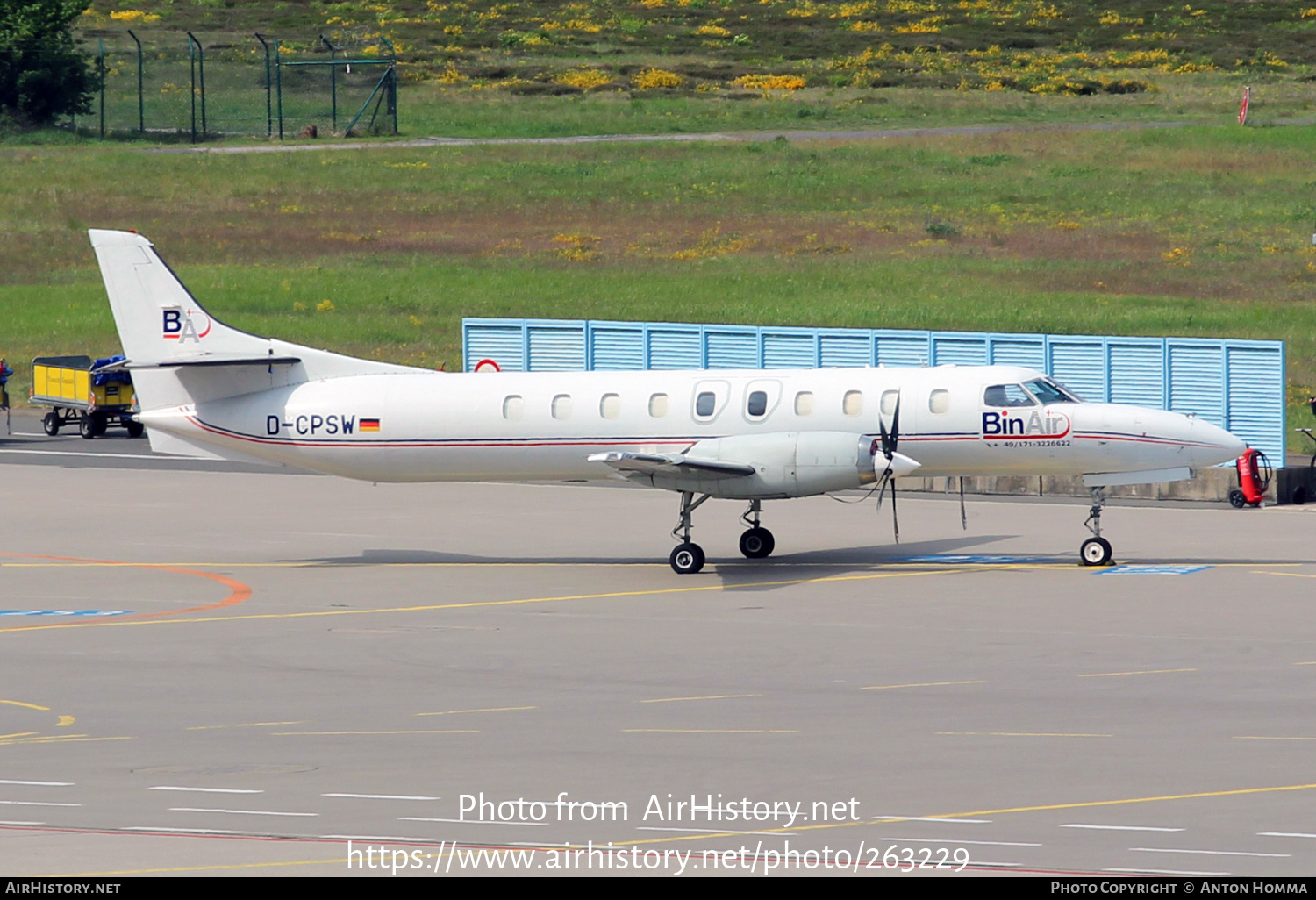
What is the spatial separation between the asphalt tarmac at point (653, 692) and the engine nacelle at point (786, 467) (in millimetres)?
1557

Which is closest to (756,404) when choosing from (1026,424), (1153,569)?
(1026,424)

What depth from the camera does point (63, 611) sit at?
2748cm

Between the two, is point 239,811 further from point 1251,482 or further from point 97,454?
point 97,454

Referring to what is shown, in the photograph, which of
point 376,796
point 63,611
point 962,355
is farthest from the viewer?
point 962,355

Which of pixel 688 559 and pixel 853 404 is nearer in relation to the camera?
pixel 688 559

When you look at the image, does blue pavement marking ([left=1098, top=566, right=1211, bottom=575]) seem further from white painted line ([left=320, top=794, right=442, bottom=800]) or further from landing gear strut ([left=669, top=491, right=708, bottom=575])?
white painted line ([left=320, top=794, right=442, bottom=800])

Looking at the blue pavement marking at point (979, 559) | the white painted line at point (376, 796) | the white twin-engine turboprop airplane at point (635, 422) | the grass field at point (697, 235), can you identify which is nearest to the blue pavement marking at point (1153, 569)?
the white twin-engine turboprop airplane at point (635, 422)

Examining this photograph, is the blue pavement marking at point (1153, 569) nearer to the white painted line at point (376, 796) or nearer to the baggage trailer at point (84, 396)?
Result: the white painted line at point (376, 796)

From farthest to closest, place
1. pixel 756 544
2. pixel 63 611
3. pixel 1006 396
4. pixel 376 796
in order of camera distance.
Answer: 1. pixel 756 544
2. pixel 1006 396
3. pixel 63 611
4. pixel 376 796

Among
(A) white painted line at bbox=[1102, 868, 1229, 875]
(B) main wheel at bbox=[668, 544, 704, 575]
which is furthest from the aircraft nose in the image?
(A) white painted line at bbox=[1102, 868, 1229, 875]

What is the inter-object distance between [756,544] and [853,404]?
10.5 ft

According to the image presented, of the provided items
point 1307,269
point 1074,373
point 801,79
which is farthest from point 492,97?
point 1074,373

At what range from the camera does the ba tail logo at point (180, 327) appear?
32719 mm

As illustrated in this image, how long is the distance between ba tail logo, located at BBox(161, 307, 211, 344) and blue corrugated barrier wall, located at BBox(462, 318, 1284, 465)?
55.6 feet
